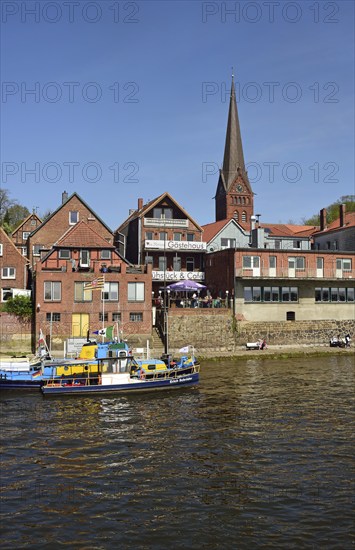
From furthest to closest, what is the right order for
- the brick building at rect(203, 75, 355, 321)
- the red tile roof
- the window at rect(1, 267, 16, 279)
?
1. the brick building at rect(203, 75, 355, 321)
2. the window at rect(1, 267, 16, 279)
3. the red tile roof

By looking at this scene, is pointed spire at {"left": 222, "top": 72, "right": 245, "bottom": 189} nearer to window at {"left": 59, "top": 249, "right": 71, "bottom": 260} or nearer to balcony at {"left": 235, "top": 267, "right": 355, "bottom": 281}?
balcony at {"left": 235, "top": 267, "right": 355, "bottom": 281}

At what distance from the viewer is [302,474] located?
800 inches

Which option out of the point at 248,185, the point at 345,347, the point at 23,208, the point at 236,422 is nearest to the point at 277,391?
the point at 236,422

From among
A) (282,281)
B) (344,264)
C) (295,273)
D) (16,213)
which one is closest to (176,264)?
(282,281)

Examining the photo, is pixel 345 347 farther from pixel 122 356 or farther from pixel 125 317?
pixel 122 356

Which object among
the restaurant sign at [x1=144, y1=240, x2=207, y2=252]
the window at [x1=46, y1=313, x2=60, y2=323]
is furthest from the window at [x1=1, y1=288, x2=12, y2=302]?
the restaurant sign at [x1=144, y1=240, x2=207, y2=252]

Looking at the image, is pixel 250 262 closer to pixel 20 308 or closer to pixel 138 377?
pixel 20 308

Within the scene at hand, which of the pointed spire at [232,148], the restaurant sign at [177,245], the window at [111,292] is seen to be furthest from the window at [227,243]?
the pointed spire at [232,148]

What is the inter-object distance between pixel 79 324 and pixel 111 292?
4803 mm

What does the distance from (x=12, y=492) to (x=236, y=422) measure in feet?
42.7

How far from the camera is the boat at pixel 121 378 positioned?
36688 millimetres

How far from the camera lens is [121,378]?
3750 cm

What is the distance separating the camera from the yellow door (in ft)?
177

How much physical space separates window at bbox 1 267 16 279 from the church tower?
6161 cm
